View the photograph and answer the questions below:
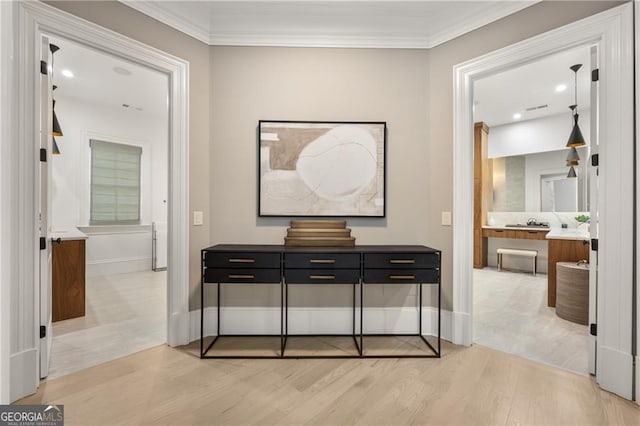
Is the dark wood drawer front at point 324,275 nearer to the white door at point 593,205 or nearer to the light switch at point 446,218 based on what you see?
the light switch at point 446,218

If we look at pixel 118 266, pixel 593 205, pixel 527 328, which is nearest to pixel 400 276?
pixel 593 205

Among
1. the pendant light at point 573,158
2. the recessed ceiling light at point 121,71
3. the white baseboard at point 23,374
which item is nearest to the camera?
the white baseboard at point 23,374

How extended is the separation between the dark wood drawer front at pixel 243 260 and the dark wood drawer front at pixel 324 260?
110mm

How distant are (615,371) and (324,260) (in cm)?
203

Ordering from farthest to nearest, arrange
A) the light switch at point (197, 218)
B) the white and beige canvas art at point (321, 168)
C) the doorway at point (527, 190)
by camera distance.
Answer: the doorway at point (527, 190) → the white and beige canvas art at point (321, 168) → the light switch at point (197, 218)

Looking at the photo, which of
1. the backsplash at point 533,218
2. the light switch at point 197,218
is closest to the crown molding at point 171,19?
the light switch at point 197,218

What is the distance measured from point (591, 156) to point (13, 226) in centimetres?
383

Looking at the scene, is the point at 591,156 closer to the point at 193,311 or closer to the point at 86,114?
the point at 193,311

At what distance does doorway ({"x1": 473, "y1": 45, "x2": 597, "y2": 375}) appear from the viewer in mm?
3215

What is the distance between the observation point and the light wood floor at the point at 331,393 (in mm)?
1681

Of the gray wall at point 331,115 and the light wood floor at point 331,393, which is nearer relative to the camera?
the light wood floor at point 331,393

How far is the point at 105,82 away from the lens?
14.2ft

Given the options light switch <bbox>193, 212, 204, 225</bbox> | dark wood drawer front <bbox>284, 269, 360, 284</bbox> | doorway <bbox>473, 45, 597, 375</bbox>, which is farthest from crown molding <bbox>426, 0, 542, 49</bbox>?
light switch <bbox>193, 212, 204, 225</bbox>

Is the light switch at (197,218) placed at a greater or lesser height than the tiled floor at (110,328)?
greater
